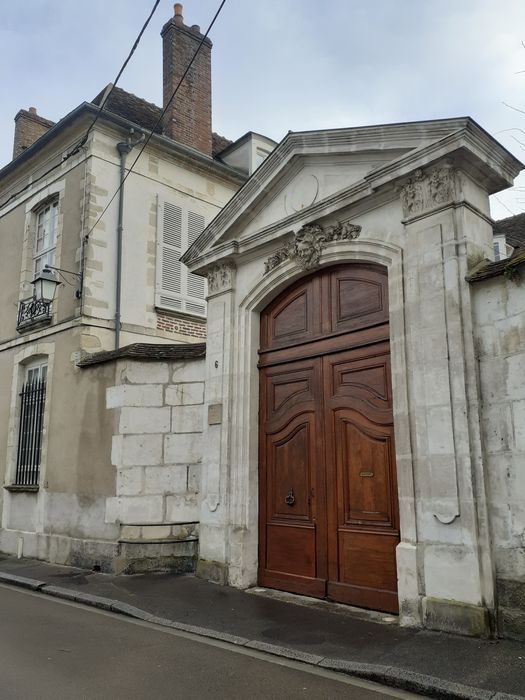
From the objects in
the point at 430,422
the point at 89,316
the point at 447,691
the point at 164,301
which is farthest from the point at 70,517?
the point at 447,691

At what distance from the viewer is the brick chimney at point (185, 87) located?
11.2 m

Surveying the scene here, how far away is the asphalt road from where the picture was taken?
375 cm

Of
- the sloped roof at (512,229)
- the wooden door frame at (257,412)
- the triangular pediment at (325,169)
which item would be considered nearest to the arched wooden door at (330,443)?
the wooden door frame at (257,412)

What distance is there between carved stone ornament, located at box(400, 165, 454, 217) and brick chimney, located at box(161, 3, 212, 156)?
6717 mm

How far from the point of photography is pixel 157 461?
7.73 metres

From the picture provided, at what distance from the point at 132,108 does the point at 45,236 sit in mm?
2954

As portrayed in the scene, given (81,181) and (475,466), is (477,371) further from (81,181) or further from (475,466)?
(81,181)

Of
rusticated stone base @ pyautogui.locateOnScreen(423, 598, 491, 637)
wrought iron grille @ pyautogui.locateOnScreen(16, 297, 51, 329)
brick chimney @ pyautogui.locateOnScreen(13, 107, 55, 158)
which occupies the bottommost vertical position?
rusticated stone base @ pyautogui.locateOnScreen(423, 598, 491, 637)

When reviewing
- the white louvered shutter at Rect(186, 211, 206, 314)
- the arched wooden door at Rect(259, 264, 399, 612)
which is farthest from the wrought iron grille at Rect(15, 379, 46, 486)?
the arched wooden door at Rect(259, 264, 399, 612)

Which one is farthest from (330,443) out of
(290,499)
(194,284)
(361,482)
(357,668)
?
(194,284)

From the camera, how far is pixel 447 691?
3.59 metres

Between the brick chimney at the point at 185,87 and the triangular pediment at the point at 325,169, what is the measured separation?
175 inches

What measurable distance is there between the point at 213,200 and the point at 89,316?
378cm

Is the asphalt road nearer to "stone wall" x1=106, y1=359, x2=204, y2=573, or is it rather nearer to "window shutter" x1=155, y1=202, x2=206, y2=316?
"stone wall" x1=106, y1=359, x2=204, y2=573
